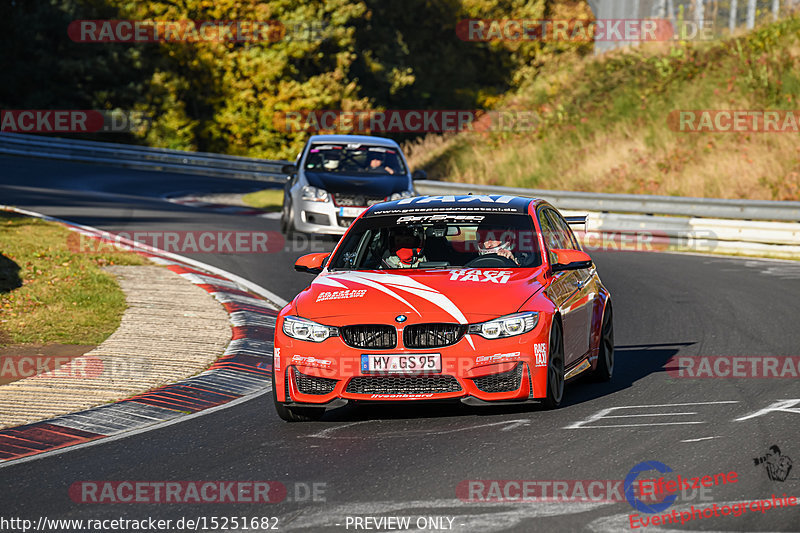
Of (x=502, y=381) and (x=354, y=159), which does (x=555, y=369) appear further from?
(x=354, y=159)

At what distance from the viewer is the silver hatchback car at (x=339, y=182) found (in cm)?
2002

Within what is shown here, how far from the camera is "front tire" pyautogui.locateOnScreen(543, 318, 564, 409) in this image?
817 centimetres

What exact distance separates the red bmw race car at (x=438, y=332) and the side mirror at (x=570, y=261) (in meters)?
0.01

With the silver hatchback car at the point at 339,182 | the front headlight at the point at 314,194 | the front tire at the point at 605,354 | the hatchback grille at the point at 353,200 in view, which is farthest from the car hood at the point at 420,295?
the front headlight at the point at 314,194

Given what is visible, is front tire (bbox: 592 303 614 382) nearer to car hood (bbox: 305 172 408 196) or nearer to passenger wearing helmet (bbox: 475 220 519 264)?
passenger wearing helmet (bbox: 475 220 519 264)

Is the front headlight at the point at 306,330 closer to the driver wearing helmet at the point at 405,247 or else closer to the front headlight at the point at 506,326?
the front headlight at the point at 506,326

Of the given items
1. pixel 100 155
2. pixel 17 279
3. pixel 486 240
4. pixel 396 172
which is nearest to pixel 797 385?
pixel 486 240

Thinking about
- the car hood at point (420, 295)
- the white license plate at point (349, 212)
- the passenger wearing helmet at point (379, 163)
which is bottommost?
the white license plate at point (349, 212)

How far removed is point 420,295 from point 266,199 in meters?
23.1

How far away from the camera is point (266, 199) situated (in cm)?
3095

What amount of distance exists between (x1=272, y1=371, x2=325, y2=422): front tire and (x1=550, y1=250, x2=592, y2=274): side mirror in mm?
2032

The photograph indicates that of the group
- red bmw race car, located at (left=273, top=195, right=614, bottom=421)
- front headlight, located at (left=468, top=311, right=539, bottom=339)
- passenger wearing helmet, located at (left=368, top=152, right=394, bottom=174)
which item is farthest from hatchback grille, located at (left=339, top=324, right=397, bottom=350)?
passenger wearing helmet, located at (left=368, top=152, right=394, bottom=174)

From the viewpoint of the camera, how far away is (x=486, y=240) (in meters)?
9.34

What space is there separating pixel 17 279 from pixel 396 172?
8.62 m
